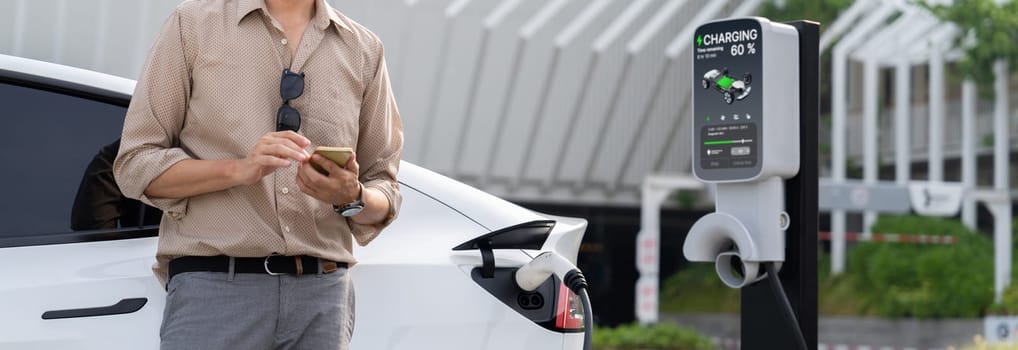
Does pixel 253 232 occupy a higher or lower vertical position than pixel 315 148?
lower

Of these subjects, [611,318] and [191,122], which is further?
[611,318]

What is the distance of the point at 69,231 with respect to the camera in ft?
9.52

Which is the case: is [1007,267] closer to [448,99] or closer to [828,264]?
[828,264]

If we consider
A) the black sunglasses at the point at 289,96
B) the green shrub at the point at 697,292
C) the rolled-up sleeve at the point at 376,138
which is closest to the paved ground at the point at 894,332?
the green shrub at the point at 697,292

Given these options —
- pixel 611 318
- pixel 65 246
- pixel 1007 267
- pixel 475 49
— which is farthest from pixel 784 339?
pixel 611 318

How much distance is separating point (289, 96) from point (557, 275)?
0.97 m

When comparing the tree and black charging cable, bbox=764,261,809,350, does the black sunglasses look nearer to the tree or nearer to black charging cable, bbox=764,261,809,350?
black charging cable, bbox=764,261,809,350

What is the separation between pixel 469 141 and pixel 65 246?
1975 cm

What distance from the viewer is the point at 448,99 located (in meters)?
21.8

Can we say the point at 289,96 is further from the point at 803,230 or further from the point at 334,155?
the point at 803,230

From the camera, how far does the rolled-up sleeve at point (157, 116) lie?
7.53ft

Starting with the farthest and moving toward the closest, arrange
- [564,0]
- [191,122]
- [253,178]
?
[564,0] < [191,122] < [253,178]

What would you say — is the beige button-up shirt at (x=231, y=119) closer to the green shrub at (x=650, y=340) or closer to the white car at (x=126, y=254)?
the white car at (x=126, y=254)

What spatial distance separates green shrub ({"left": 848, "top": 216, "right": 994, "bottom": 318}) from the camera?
61.3 feet
